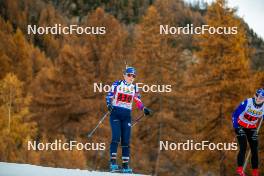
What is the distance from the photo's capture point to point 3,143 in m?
29.6

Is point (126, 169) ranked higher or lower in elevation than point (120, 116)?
lower

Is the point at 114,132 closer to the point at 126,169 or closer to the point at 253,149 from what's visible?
the point at 126,169

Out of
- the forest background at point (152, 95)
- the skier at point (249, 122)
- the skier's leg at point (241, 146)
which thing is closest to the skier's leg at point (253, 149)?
the skier at point (249, 122)

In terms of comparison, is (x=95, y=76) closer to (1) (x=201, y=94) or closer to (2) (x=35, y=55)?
(1) (x=201, y=94)

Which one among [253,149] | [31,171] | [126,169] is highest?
[253,149]

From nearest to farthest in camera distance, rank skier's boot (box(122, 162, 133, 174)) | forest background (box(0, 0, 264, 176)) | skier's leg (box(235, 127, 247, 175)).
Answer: skier's boot (box(122, 162, 133, 174)), skier's leg (box(235, 127, 247, 175)), forest background (box(0, 0, 264, 176))

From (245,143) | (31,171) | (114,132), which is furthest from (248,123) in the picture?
(31,171)

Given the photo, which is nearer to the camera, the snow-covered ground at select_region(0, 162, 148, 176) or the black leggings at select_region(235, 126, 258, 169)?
the snow-covered ground at select_region(0, 162, 148, 176)

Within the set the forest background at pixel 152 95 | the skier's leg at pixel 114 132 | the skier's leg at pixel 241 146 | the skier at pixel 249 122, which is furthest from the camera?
the forest background at pixel 152 95

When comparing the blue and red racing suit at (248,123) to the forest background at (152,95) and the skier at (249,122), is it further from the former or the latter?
the forest background at (152,95)

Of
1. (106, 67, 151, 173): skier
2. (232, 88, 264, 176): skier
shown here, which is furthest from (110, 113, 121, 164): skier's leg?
(232, 88, 264, 176): skier

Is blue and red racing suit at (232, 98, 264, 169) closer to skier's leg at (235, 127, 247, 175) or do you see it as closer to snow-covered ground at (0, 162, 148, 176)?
skier's leg at (235, 127, 247, 175)

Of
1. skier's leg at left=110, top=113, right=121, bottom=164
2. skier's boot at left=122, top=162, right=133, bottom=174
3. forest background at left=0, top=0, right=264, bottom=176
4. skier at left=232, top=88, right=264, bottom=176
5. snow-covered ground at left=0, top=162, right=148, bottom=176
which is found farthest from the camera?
forest background at left=0, top=0, right=264, bottom=176

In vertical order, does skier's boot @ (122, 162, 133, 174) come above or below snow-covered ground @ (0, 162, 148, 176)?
below
